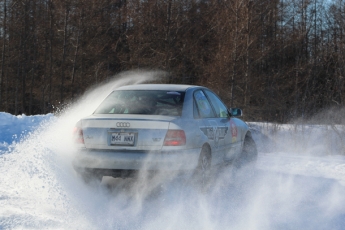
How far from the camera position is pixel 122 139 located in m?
5.51

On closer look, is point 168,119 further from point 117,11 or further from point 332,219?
point 117,11

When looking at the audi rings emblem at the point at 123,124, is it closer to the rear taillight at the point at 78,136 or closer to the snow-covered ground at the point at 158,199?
the rear taillight at the point at 78,136

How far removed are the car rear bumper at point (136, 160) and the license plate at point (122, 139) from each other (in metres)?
0.12

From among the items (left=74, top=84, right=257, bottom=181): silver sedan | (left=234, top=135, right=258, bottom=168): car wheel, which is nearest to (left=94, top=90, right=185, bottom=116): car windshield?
(left=74, top=84, right=257, bottom=181): silver sedan

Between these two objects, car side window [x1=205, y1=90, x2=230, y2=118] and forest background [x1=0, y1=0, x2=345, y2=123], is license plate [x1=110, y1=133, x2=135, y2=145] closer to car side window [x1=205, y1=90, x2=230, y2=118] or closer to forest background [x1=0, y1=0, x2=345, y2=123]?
car side window [x1=205, y1=90, x2=230, y2=118]

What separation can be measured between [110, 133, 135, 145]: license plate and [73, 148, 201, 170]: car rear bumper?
123mm

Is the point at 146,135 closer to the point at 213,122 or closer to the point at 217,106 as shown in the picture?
the point at 213,122

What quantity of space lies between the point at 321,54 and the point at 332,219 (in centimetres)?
2726

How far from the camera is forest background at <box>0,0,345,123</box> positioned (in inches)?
962

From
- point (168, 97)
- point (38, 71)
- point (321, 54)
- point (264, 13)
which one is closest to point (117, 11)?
point (38, 71)

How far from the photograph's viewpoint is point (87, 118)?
19.1 feet

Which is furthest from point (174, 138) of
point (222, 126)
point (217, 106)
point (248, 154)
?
point (248, 154)

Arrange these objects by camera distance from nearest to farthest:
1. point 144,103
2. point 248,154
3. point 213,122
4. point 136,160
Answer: point 136,160, point 144,103, point 213,122, point 248,154

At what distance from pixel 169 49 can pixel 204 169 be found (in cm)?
2152
